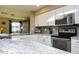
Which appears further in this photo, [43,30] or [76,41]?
[43,30]

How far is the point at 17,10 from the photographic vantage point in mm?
6910

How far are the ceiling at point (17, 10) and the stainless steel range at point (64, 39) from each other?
1.92 m

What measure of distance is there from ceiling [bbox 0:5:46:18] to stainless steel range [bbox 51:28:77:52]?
6.30 feet

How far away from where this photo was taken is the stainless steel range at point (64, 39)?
13.2 feet

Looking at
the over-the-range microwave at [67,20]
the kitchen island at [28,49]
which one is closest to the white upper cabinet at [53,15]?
the over-the-range microwave at [67,20]

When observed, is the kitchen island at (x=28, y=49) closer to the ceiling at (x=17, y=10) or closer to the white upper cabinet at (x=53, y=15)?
the white upper cabinet at (x=53, y=15)

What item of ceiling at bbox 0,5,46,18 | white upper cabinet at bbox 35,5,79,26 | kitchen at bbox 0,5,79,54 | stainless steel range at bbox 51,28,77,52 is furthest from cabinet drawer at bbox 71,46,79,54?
ceiling at bbox 0,5,46,18

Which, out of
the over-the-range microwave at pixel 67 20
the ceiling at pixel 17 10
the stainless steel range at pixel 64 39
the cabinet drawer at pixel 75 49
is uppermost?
the ceiling at pixel 17 10

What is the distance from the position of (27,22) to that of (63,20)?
2.98 meters

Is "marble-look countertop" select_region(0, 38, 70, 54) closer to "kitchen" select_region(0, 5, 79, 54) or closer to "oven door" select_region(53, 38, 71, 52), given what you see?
"kitchen" select_region(0, 5, 79, 54)
